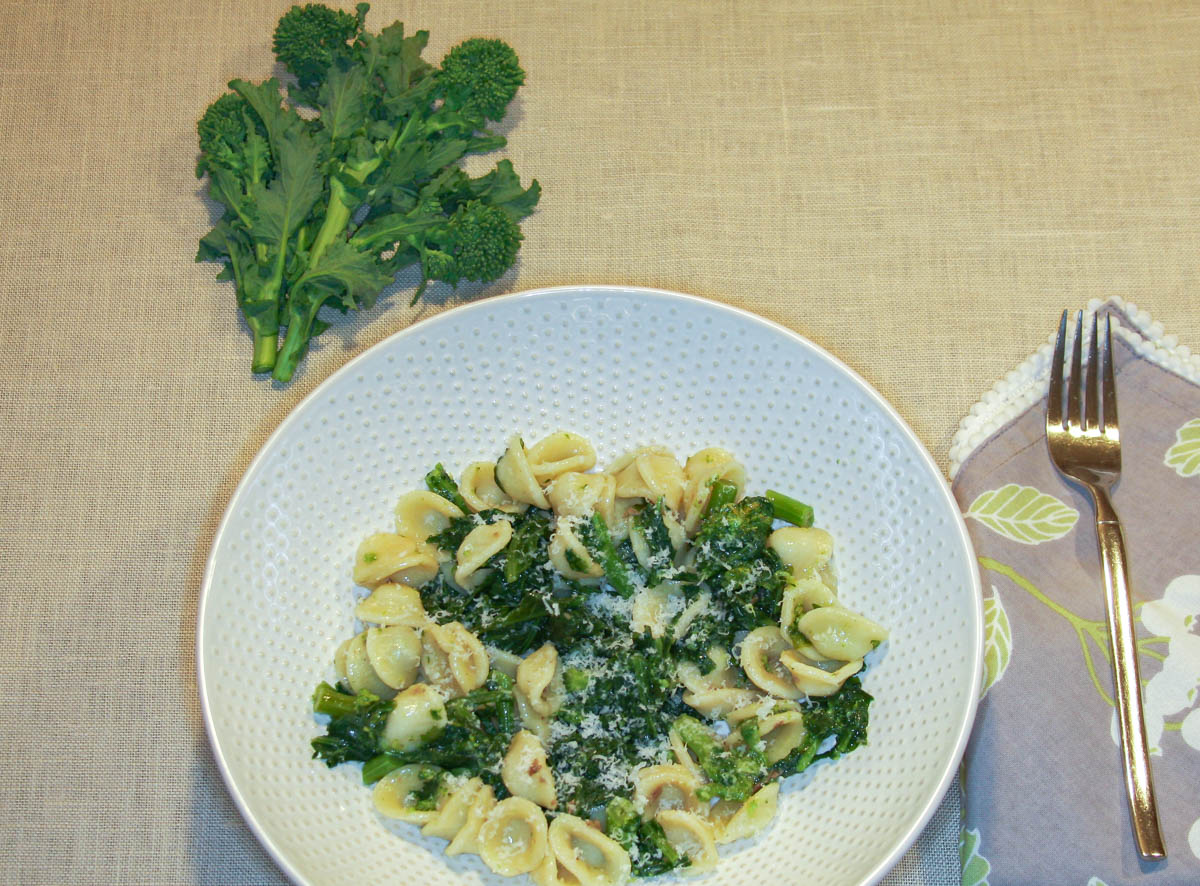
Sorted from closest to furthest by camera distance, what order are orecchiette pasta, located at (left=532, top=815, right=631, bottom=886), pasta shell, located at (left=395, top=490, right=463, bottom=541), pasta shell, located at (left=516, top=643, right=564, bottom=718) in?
orecchiette pasta, located at (left=532, top=815, right=631, bottom=886)
pasta shell, located at (left=516, top=643, right=564, bottom=718)
pasta shell, located at (left=395, top=490, right=463, bottom=541)

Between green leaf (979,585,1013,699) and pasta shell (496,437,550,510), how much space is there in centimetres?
102

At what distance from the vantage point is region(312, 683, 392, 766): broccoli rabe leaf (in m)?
2.05

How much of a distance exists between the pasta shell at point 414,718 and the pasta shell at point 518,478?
1.52ft

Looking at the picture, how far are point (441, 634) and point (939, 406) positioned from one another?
53.8 inches

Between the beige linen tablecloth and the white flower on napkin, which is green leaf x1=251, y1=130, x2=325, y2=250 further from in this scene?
the white flower on napkin

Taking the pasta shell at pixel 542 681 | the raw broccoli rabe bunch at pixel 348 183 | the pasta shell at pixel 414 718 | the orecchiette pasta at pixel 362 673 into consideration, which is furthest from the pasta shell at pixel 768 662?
the raw broccoli rabe bunch at pixel 348 183

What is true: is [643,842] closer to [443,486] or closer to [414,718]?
[414,718]

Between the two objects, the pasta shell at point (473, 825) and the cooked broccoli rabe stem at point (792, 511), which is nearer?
the pasta shell at point (473, 825)

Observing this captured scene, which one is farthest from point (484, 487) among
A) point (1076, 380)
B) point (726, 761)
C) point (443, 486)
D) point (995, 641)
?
→ point (1076, 380)

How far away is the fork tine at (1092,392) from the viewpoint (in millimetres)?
2404

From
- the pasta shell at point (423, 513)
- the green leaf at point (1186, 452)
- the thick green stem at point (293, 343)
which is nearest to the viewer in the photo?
the pasta shell at point (423, 513)

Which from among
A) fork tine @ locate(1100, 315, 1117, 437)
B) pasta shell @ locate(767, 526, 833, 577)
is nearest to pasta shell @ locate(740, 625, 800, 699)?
pasta shell @ locate(767, 526, 833, 577)

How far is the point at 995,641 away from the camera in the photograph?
226 centimetres

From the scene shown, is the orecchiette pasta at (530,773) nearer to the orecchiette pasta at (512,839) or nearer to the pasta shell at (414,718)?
the orecchiette pasta at (512,839)
